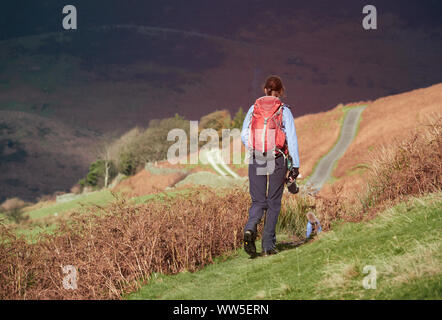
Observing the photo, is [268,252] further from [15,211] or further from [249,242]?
[15,211]

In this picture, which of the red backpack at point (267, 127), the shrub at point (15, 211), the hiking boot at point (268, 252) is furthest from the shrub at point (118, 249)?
the shrub at point (15, 211)

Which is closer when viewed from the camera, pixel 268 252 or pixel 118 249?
pixel 118 249

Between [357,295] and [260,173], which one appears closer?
[357,295]

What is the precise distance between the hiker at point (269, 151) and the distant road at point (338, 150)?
18.2 metres

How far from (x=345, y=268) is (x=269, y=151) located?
8.09 ft

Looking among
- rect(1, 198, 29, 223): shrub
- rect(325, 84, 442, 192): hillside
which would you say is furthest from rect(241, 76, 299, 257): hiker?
rect(1, 198, 29, 223): shrub

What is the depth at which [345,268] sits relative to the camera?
4.82m

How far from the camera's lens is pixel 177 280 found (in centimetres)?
665

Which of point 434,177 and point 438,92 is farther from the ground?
point 438,92

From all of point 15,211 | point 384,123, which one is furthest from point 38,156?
point 384,123
